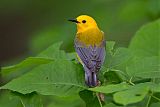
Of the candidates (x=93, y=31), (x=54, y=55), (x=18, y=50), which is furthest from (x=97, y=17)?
(x=18, y=50)

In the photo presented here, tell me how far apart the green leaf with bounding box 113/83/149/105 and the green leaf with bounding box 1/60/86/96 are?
431mm

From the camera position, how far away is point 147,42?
3.72 metres

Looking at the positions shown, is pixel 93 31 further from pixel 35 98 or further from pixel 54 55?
pixel 35 98

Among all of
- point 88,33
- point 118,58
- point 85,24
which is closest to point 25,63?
point 118,58

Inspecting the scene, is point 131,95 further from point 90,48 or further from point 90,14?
point 90,14

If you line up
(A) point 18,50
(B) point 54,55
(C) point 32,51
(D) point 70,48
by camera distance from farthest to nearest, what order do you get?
(A) point 18,50, (C) point 32,51, (D) point 70,48, (B) point 54,55

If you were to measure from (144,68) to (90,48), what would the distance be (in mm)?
1009

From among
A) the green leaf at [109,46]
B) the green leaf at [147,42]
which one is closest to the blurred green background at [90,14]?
the green leaf at [147,42]

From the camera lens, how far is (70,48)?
579 centimetres

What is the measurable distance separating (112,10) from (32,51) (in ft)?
3.85

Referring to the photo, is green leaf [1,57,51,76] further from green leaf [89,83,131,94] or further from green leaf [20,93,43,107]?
green leaf [89,83,131,94]

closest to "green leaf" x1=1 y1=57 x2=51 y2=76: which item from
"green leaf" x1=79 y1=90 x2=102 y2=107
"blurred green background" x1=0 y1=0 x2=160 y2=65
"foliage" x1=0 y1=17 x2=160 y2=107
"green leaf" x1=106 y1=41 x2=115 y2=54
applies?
"foliage" x1=0 y1=17 x2=160 y2=107

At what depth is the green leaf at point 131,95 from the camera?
7.41ft

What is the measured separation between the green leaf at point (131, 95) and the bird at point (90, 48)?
45 centimetres
